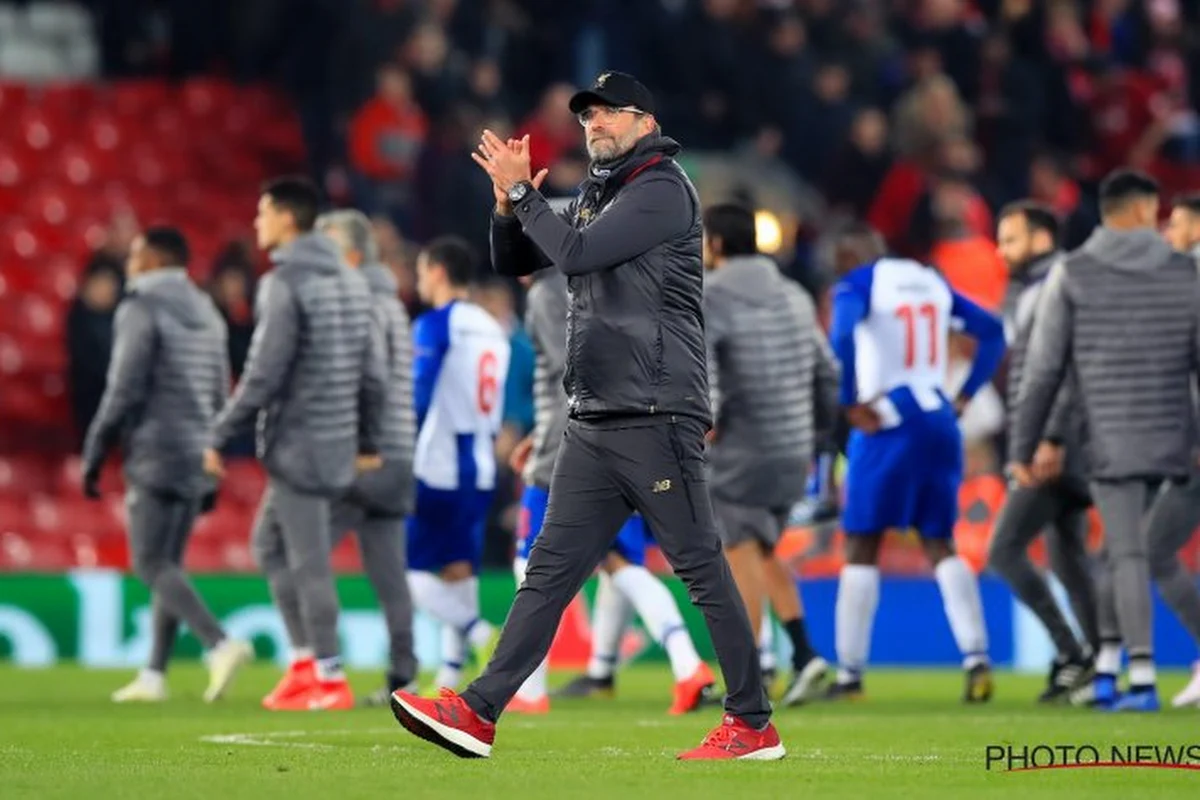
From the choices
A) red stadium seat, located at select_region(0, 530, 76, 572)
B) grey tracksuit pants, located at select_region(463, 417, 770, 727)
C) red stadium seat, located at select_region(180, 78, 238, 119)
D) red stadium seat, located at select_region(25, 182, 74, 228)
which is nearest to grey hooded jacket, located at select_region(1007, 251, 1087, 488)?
grey tracksuit pants, located at select_region(463, 417, 770, 727)

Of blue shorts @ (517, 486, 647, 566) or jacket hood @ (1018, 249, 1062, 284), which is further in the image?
jacket hood @ (1018, 249, 1062, 284)

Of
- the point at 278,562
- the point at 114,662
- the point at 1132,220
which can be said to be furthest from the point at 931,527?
the point at 114,662

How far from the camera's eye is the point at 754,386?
14.1m

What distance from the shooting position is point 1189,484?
13422 millimetres

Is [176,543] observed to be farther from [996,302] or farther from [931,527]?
[996,302]

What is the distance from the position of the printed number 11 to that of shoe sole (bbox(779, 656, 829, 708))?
168 cm

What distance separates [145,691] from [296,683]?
1173 millimetres

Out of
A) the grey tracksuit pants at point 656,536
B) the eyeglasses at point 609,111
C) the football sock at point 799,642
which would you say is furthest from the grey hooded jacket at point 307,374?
the eyeglasses at point 609,111

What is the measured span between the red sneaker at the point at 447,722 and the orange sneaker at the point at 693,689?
3.51 metres

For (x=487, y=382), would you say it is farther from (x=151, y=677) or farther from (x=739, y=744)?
(x=739, y=744)

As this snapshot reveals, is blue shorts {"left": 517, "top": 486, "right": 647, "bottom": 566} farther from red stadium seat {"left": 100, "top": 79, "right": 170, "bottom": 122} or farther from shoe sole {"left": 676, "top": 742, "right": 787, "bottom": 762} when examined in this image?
red stadium seat {"left": 100, "top": 79, "right": 170, "bottom": 122}

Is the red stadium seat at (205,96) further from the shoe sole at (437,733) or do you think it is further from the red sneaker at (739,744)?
the red sneaker at (739,744)

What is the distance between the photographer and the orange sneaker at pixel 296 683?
13.5m

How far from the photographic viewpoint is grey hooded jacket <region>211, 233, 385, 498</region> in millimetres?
13141
